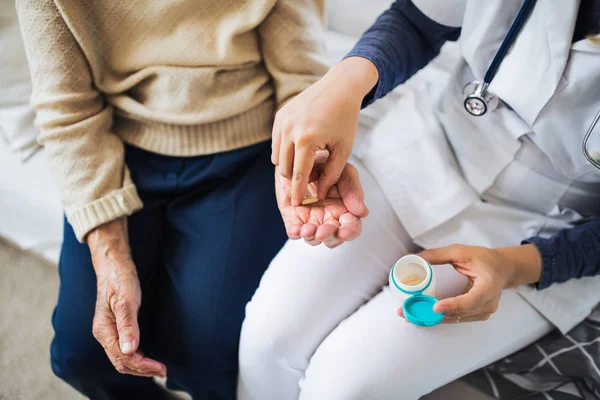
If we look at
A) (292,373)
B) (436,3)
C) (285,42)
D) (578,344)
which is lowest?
(292,373)

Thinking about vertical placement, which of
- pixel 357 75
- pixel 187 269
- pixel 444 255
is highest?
pixel 357 75

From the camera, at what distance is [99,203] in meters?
0.80

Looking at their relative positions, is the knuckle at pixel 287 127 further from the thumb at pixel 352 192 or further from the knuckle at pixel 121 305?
the knuckle at pixel 121 305

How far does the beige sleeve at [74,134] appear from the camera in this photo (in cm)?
77

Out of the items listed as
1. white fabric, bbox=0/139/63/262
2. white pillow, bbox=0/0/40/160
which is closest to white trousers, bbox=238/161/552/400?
white fabric, bbox=0/139/63/262

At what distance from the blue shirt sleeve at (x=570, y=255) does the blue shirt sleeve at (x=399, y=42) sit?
0.36 metres

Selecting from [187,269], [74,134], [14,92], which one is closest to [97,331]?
[187,269]

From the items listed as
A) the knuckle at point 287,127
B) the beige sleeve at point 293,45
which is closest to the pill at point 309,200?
the knuckle at point 287,127

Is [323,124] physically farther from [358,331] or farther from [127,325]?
[127,325]

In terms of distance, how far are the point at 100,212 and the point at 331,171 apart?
439mm

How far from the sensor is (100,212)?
0.79 metres

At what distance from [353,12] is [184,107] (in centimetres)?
57

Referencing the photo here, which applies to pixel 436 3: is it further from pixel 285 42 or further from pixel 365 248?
pixel 365 248

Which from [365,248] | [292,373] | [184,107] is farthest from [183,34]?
[292,373]
